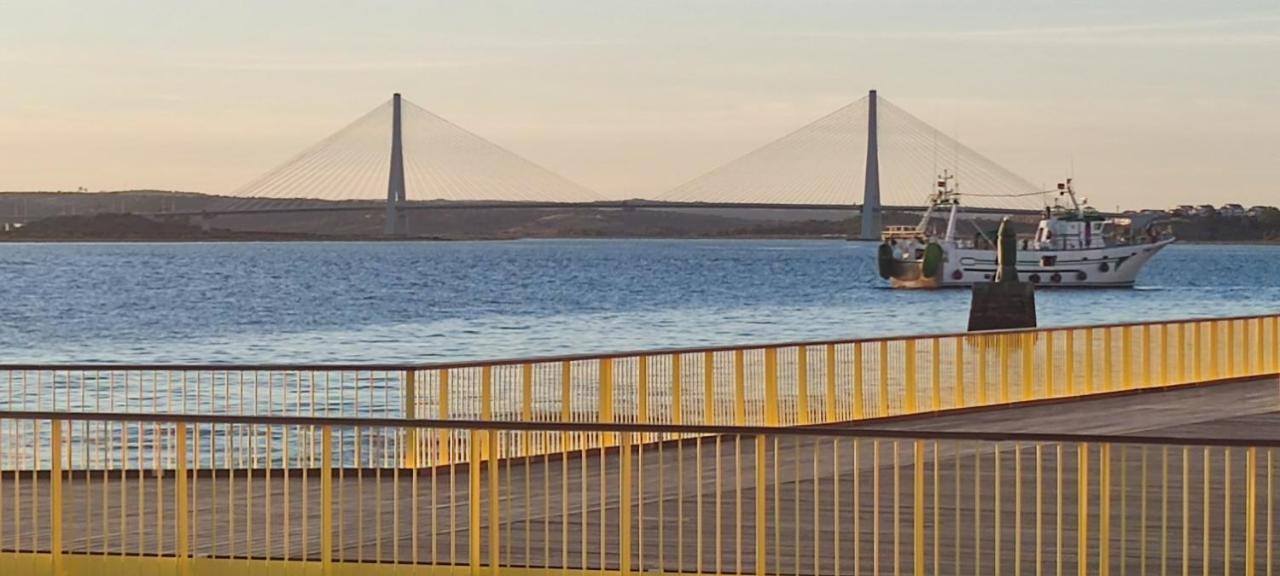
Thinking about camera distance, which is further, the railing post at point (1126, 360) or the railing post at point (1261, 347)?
the railing post at point (1261, 347)

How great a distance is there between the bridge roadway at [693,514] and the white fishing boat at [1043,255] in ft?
384

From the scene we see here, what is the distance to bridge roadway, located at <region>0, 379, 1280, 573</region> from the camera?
12.4 meters

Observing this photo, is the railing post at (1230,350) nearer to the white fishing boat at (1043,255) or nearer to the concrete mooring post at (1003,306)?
the concrete mooring post at (1003,306)

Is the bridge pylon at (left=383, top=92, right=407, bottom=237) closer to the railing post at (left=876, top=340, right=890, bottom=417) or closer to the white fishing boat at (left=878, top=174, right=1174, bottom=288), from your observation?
the white fishing boat at (left=878, top=174, right=1174, bottom=288)

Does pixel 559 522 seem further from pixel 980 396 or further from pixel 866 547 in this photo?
pixel 980 396

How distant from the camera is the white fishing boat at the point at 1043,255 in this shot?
136750mm

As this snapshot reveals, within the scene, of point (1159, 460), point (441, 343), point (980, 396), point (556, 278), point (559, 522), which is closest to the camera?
point (559, 522)

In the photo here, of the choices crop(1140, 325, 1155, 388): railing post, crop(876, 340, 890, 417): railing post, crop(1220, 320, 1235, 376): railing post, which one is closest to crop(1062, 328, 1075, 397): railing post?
crop(1140, 325, 1155, 388): railing post

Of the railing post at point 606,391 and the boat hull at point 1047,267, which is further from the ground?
the railing post at point 606,391

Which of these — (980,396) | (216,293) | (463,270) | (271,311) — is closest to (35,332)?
(271,311)

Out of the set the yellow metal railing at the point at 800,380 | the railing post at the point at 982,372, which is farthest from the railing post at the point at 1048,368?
the railing post at the point at 982,372

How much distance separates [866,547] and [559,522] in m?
2.11

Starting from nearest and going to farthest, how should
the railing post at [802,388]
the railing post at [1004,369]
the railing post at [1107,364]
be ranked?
1. the railing post at [802,388]
2. the railing post at [1004,369]
3. the railing post at [1107,364]

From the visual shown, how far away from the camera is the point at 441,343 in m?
75.7
